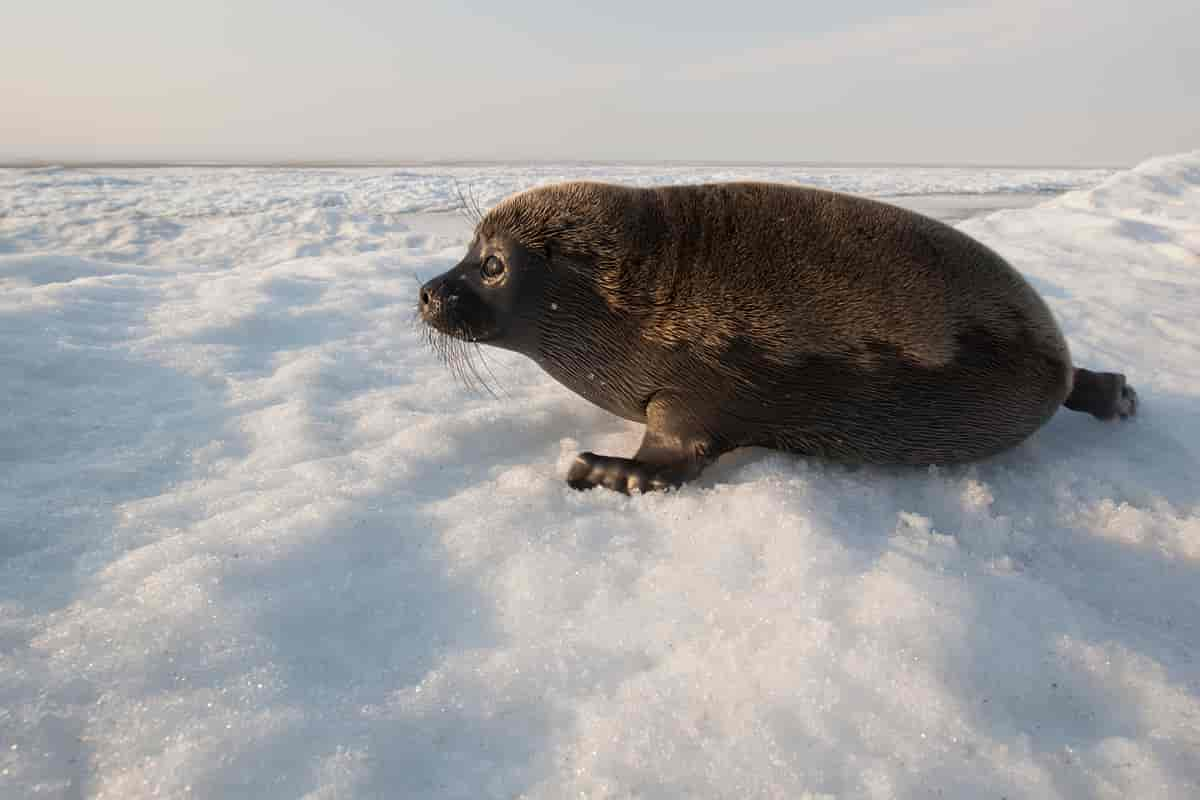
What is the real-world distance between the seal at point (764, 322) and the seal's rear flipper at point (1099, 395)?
1.47ft

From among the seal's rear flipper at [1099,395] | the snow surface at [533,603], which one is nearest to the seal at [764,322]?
the snow surface at [533,603]

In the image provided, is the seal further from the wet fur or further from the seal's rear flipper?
the seal's rear flipper

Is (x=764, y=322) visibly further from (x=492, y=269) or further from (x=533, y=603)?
(x=533, y=603)

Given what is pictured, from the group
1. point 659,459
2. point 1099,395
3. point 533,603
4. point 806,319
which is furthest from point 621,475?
point 1099,395

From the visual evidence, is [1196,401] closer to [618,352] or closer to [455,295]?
[618,352]

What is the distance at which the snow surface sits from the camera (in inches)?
45.6

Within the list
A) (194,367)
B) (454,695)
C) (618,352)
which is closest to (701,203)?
(618,352)

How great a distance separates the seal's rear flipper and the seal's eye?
225 cm

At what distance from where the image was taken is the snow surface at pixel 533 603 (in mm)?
1158

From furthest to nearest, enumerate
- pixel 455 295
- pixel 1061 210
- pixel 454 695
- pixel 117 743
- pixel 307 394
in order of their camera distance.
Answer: pixel 1061 210
pixel 307 394
pixel 455 295
pixel 454 695
pixel 117 743

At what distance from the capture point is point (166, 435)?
2375 millimetres

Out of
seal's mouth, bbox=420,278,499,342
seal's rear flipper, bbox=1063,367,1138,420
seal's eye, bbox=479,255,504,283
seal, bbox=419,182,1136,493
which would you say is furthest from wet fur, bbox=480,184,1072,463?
seal's rear flipper, bbox=1063,367,1138,420

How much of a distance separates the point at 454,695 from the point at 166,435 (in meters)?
1.72

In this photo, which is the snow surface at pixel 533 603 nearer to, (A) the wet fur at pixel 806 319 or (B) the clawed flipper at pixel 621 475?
(B) the clawed flipper at pixel 621 475
